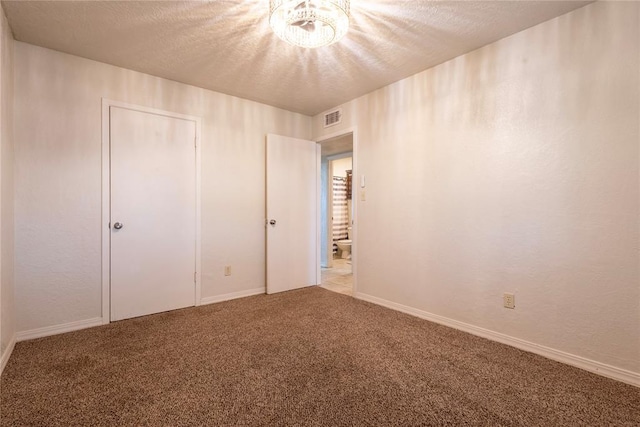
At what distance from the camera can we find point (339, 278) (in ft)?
15.1

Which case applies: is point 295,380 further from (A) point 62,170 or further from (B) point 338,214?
(B) point 338,214

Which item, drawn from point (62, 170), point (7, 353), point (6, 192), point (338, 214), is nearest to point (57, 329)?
point (7, 353)

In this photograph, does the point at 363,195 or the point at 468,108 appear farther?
the point at 363,195

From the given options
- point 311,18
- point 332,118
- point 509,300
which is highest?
point 332,118

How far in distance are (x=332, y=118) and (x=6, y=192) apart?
10.0 feet

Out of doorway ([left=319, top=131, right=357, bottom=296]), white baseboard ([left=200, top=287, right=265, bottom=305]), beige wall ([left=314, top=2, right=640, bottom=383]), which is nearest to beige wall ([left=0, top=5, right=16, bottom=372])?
white baseboard ([left=200, top=287, right=265, bottom=305])

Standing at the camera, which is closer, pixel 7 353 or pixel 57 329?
pixel 7 353

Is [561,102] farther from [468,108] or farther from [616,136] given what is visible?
[468,108]

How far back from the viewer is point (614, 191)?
1792 mm

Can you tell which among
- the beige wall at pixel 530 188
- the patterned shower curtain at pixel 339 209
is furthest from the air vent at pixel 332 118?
the patterned shower curtain at pixel 339 209

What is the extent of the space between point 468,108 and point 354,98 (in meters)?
1.37

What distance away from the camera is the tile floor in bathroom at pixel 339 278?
3893mm

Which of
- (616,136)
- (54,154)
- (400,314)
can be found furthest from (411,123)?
(54,154)

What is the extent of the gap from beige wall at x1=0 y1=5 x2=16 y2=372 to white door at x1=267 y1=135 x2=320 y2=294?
218 centimetres
